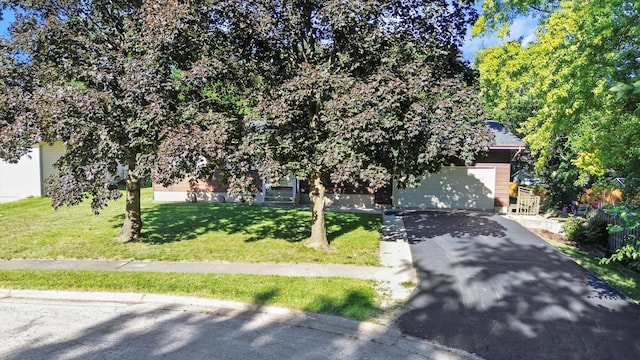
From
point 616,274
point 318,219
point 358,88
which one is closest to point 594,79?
point 616,274

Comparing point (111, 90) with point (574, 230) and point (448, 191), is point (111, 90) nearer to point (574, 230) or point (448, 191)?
point (574, 230)

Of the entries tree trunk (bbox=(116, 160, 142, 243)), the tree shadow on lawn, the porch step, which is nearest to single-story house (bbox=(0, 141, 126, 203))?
the tree shadow on lawn

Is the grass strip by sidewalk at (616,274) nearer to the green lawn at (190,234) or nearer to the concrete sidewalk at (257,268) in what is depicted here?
the concrete sidewalk at (257,268)

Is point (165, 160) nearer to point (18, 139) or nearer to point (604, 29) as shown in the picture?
point (18, 139)

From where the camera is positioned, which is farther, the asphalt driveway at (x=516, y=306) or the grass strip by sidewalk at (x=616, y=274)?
the grass strip by sidewalk at (x=616, y=274)

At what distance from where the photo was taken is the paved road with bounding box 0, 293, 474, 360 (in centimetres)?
471

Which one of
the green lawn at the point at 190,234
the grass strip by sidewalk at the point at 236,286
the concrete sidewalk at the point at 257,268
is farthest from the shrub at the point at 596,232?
the grass strip by sidewalk at the point at 236,286

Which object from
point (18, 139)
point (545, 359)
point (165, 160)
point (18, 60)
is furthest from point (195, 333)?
point (18, 60)

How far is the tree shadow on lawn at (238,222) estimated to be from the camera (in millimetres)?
11203

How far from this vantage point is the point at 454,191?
17344 millimetres

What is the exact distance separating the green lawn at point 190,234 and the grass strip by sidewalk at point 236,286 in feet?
4.18

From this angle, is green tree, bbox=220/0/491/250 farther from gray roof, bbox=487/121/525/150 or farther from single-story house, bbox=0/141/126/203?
Result: single-story house, bbox=0/141/126/203

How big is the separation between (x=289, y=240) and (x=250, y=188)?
281cm

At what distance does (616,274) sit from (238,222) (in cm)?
1048
